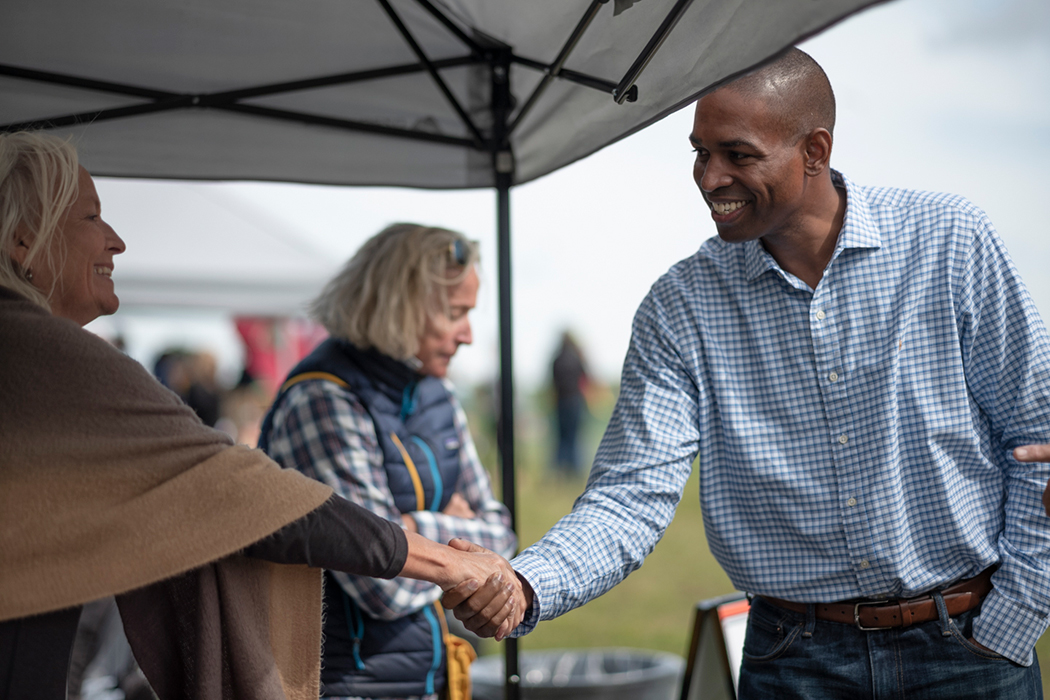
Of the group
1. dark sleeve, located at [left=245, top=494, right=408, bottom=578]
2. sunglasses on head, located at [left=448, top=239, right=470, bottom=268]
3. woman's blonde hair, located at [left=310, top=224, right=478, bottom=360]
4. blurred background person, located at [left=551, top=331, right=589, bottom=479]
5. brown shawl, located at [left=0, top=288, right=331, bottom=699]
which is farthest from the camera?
blurred background person, located at [left=551, top=331, right=589, bottom=479]

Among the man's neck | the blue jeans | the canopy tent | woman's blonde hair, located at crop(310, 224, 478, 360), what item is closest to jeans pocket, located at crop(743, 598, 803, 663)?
the blue jeans

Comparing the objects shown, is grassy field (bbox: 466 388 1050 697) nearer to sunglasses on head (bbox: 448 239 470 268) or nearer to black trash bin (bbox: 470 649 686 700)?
black trash bin (bbox: 470 649 686 700)

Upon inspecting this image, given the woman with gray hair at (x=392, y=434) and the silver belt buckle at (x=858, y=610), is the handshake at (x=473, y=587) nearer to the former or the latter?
the woman with gray hair at (x=392, y=434)

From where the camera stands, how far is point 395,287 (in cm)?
266

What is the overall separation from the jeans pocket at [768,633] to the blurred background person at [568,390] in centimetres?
1065

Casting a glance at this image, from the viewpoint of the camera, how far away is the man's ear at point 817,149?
77.0 inches

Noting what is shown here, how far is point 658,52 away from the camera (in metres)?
1.80

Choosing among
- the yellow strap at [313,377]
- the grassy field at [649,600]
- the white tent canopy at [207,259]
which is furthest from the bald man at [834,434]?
the white tent canopy at [207,259]

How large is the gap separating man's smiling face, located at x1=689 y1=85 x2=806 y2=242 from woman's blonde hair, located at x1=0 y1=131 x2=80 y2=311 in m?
1.37

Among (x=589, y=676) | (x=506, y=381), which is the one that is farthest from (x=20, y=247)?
(x=589, y=676)

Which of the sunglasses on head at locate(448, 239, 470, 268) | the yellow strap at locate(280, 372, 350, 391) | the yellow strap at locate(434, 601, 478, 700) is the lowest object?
the yellow strap at locate(434, 601, 478, 700)

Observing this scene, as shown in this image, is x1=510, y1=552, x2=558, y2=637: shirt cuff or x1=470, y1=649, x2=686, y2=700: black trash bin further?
x1=470, y1=649, x2=686, y2=700: black trash bin

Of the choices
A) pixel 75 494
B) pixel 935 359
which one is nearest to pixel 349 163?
pixel 75 494

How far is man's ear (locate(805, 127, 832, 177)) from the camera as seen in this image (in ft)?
6.42
